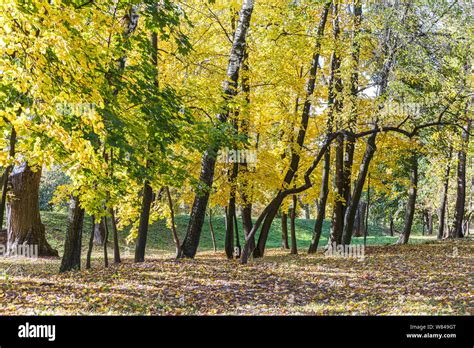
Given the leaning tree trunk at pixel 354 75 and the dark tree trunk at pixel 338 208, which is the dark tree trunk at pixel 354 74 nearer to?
the leaning tree trunk at pixel 354 75

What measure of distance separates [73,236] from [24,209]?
8.39 meters

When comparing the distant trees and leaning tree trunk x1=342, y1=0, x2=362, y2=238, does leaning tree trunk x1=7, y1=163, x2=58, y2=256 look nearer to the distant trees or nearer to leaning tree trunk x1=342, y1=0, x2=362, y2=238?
the distant trees

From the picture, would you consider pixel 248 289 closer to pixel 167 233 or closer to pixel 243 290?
pixel 243 290

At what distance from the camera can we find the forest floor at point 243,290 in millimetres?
7039

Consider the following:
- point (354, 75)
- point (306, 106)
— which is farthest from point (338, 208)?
point (354, 75)

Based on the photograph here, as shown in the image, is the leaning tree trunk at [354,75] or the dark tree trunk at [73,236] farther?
the leaning tree trunk at [354,75]

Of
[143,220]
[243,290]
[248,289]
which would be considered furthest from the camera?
[143,220]

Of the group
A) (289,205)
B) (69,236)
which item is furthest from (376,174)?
(69,236)

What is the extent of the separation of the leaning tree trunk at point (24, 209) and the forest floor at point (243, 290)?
859cm

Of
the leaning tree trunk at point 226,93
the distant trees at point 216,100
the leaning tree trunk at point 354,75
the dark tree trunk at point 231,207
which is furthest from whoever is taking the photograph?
the dark tree trunk at point 231,207

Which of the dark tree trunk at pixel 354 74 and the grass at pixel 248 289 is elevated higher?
the dark tree trunk at pixel 354 74

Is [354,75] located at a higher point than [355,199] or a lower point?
higher

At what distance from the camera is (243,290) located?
347 inches

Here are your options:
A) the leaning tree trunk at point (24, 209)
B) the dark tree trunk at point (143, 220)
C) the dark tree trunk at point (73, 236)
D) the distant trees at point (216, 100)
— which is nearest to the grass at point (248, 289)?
the dark tree trunk at point (73, 236)
